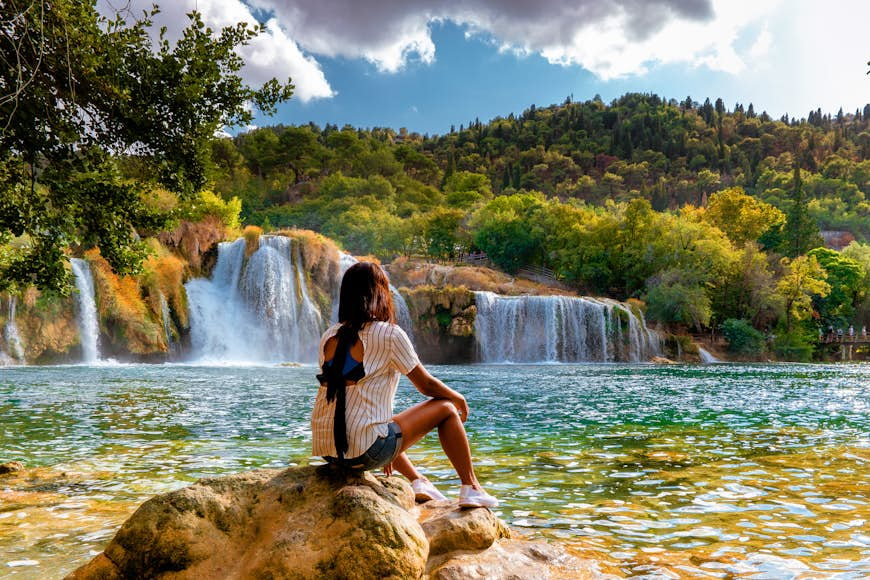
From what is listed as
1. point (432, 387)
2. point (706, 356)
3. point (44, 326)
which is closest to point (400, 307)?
point (44, 326)

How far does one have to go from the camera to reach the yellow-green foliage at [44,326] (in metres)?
29.0

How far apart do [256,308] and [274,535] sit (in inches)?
1393

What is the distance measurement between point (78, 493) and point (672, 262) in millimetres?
50693

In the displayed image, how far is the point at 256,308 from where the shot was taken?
37562 mm

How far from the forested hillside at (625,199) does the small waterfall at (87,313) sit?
766 inches

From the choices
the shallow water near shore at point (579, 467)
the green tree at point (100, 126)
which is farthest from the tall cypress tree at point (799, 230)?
the green tree at point (100, 126)

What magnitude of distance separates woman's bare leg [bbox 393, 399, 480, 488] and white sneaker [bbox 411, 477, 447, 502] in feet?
2.20

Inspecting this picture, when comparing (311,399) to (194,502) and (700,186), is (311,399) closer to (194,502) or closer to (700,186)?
(194,502)

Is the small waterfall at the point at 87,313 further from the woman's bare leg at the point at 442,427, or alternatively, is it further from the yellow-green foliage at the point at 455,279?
the woman's bare leg at the point at 442,427

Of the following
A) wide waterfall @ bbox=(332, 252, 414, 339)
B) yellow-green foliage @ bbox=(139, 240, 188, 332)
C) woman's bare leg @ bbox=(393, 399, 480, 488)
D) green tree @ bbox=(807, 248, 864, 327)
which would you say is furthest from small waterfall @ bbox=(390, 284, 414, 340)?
green tree @ bbox=(807, 248, 864, 327)

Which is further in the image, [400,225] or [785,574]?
[400,225]

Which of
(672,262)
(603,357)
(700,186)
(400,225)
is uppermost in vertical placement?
(700,186)

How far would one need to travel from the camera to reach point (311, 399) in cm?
1670

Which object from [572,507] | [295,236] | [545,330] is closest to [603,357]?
[545,330]
